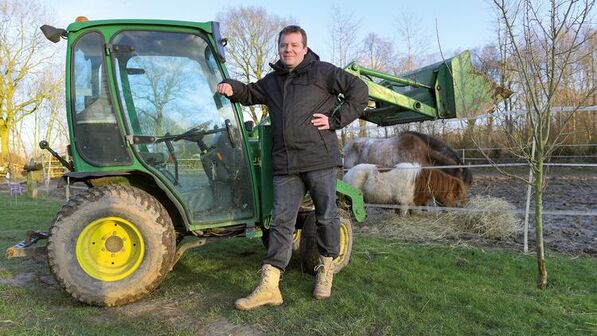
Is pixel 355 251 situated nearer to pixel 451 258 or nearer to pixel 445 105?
pixel 451 258

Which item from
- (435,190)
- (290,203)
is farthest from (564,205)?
(290,203)

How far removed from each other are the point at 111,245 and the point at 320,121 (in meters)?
1.87

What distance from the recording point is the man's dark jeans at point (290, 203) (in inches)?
142

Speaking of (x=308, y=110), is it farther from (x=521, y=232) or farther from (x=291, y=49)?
(x=521, y=232)

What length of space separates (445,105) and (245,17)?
916 inches

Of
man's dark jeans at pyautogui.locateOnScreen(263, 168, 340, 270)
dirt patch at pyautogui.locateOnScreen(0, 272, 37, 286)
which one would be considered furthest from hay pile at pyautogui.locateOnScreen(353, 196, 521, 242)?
dirt patch at pyautogui.locateOnScreen(0, 272, 37, 286)

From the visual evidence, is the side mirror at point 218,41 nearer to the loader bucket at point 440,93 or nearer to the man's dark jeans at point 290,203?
the man's dark jeans at point 290,203

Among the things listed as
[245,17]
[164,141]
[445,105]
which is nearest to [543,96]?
[445,105]

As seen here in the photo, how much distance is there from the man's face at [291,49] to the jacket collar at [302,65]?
38 millimetres

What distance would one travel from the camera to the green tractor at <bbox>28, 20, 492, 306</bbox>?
11.8ft

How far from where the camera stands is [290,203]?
3.65m

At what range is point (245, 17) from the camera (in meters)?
26.8

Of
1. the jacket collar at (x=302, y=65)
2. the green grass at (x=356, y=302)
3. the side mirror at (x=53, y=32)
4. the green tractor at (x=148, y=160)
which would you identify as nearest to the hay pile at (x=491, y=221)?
the green grass at (x=356, y=302)

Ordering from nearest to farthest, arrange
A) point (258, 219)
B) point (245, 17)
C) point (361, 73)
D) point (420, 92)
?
point (258, 219) → point (361, 73) → point (420, 92) → point (245, 17)
